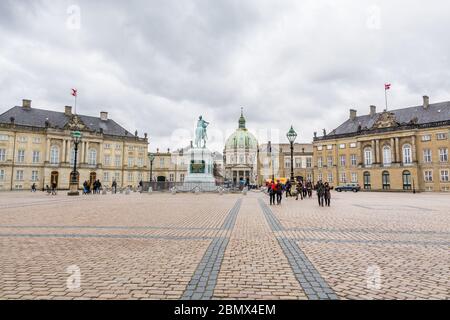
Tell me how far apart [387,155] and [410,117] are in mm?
8716

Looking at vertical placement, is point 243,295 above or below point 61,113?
below

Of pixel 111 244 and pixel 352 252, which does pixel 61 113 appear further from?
pixel 352 252

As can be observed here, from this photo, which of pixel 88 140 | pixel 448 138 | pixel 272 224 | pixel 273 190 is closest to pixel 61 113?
pixel 88 140

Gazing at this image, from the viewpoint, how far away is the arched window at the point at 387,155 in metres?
54.7

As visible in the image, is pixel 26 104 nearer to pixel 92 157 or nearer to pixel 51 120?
pixel 51 120

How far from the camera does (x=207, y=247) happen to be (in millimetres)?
6426

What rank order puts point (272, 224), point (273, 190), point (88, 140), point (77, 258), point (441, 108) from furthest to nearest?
point (88, 140) → point (441, 108) → point (273, 190) → point (272, 224) → point (77, 258)

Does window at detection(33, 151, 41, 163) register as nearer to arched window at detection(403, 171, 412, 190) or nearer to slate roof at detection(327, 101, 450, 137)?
slate roof at detection(327, 101, 450, 137)

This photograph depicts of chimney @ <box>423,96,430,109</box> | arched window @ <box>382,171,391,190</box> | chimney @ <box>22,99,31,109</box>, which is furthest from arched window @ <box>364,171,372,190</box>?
chimney @ <box>22,99,31,109</box>

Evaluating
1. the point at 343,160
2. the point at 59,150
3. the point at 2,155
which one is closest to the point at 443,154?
the point at 343,160

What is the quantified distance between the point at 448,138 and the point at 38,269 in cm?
5989

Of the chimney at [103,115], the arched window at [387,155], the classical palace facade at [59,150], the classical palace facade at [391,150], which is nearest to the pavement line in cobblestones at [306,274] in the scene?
the classical palace facade at [391,150]

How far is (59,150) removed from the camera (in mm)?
54719

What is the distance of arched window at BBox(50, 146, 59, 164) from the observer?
53875 mm
